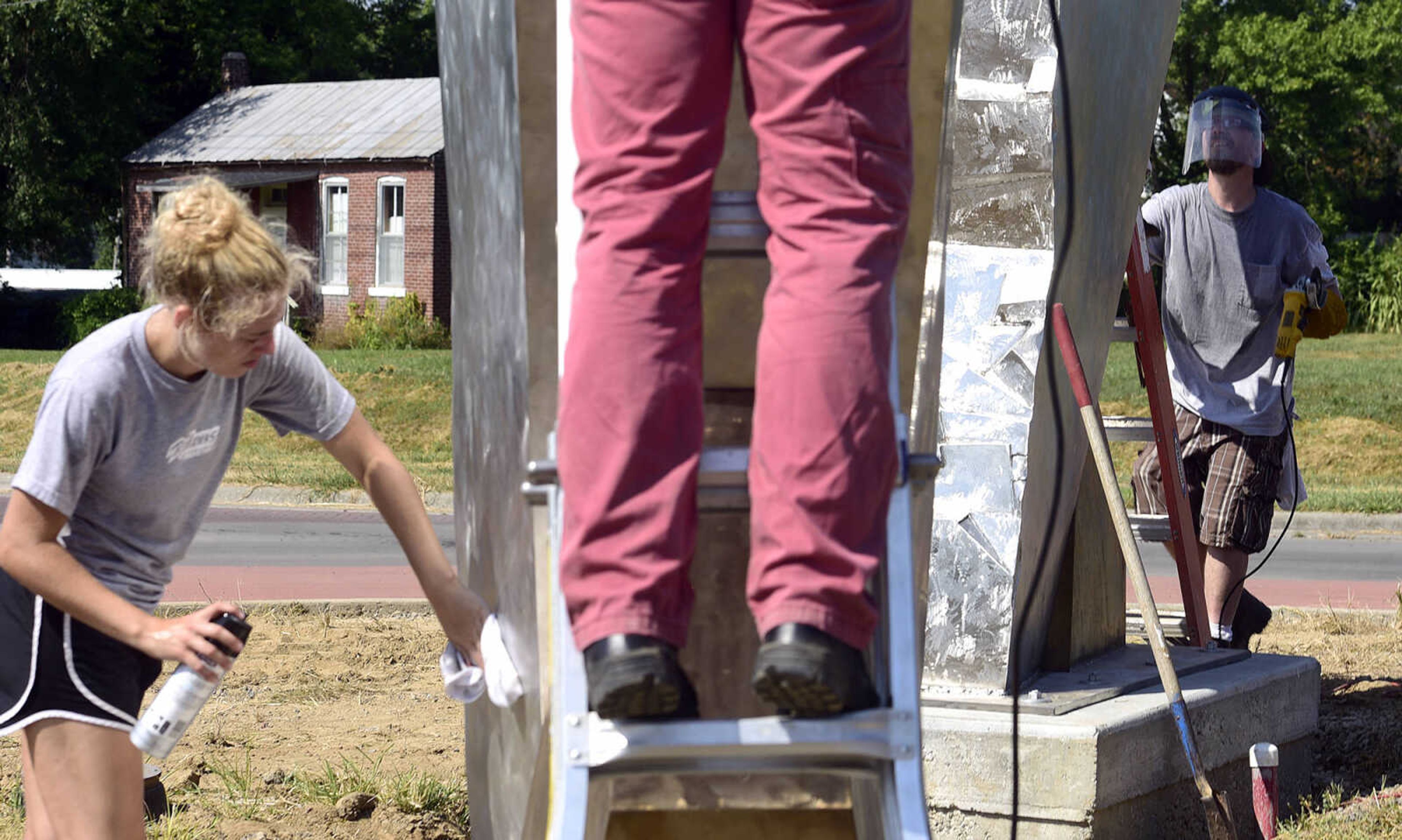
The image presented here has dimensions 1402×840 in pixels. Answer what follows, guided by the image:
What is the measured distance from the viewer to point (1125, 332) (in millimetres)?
5266

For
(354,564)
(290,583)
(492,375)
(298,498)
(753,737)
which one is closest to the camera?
(753,737)

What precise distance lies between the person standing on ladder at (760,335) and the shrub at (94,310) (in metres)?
28.1

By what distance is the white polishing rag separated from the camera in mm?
2506

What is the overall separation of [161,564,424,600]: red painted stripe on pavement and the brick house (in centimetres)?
1858

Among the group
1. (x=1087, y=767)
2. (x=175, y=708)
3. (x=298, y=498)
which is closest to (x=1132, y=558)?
(x=1087, y=767)

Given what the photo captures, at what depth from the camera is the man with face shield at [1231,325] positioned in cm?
551

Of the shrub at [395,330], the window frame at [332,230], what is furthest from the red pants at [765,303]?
the window frame at [332,230]

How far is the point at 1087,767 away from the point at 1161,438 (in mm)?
1643

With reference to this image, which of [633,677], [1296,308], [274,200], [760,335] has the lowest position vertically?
[274,200]

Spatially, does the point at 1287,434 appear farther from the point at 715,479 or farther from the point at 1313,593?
the point at 1313,593

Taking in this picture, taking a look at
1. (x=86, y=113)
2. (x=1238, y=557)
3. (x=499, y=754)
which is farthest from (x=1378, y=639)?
(x=86, y=113)

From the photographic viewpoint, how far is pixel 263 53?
1560 inches

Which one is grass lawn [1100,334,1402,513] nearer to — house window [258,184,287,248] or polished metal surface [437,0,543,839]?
polished metal surface [437,0,543,839]

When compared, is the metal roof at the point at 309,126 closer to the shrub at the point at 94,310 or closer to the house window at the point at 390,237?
the house window at the point at 390,237
